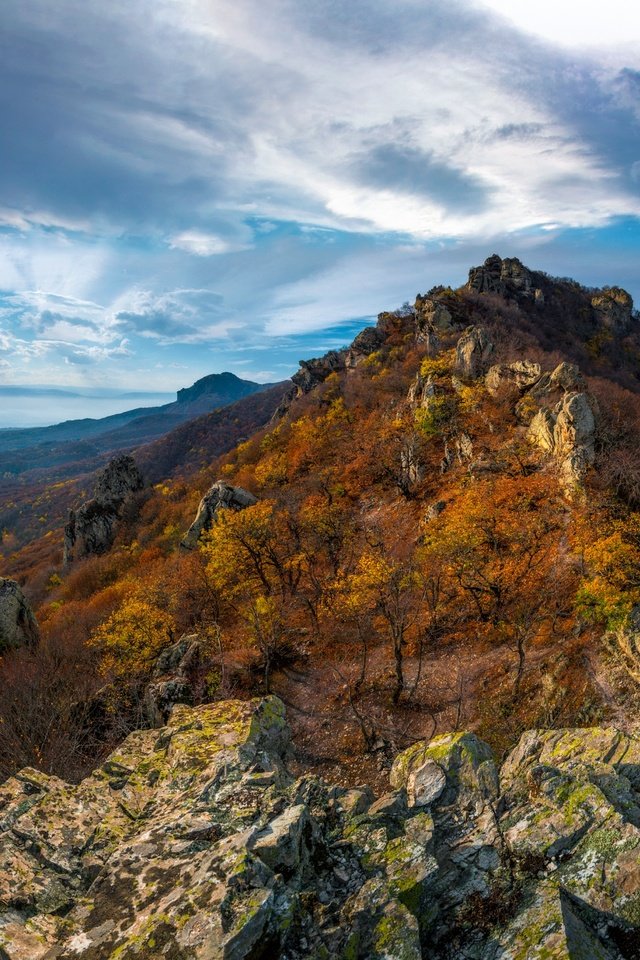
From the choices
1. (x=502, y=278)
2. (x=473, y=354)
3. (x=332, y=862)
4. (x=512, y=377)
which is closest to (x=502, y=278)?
(x=502, y=278)

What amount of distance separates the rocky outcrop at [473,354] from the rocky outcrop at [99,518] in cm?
7597

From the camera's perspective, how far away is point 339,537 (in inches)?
1722

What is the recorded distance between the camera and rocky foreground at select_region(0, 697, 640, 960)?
226 inches

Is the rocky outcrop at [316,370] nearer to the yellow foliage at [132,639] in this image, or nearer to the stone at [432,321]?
the stone at [432,321]

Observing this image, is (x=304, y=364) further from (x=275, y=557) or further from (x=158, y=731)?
(x=158, y=731)

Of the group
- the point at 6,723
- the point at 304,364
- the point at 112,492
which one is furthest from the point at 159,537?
the point at 304,364

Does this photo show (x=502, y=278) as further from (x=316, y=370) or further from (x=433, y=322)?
(x=316, y=370)

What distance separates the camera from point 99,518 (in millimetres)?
97875

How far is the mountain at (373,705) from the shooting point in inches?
246

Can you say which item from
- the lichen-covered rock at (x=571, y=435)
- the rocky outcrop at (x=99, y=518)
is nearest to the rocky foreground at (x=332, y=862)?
the lichen-covered rock at (x=571, y=435)

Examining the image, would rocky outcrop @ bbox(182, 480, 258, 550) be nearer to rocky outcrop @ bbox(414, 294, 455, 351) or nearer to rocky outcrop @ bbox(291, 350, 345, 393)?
rocky outcrop @ bbox(414, 294, 455, 351)

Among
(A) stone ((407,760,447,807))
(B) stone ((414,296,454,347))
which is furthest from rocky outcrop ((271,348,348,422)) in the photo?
(A) stone ((407,760,447,807))

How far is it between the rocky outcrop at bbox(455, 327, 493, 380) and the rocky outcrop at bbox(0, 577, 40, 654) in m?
57.1

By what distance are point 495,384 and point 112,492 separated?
8404 centimetres
